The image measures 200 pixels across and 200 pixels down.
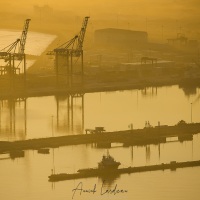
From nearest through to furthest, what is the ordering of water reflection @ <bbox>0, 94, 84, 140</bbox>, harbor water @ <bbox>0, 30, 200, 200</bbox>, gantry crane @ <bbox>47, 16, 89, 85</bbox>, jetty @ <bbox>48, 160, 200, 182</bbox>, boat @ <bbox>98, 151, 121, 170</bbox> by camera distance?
harbor water @ <bbox>0, 30, 200, 200</bbox> < jetty @ <bbox>48, 160, 200, 182</bbox> < boat @ <bbox>98, 151, 121, 170</bbox> < water reflection @ <bbox>0, 94, 84, 140</bbox> < gantry crane @ <bbox>47, 16, 89, 85</bbox>

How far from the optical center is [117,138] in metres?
43.4

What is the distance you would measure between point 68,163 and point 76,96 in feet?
56.7

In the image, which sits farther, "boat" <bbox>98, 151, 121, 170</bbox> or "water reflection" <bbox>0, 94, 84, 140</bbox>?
"water reflection" <bbox>0, 94, 84, 140</bbox>

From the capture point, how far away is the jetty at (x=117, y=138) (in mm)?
42003

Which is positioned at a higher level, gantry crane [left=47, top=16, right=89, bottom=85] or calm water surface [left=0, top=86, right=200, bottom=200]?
gantry crane [left=47, top=16, right=89, bottom=85]

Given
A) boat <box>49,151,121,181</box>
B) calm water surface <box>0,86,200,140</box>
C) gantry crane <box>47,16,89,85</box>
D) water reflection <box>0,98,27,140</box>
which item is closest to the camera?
boat <box>49,151,121,181</box>

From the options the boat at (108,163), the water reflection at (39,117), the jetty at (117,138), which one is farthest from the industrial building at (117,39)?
the boat at (108,163)

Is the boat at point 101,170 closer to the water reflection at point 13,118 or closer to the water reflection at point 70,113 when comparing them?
the water reflection at point 13,118

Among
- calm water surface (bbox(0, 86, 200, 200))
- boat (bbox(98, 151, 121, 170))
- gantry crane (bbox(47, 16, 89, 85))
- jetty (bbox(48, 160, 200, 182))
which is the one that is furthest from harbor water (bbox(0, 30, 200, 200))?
gantry crane (bbox(47, 16, 89, 85))

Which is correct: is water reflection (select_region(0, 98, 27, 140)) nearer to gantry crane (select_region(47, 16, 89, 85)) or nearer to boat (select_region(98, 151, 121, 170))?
gantry crane (select_region(47, 16, 89, 85))

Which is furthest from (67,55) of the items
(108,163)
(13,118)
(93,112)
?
(108,163)

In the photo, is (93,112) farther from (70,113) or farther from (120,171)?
(120,171)

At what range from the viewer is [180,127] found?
149 feet

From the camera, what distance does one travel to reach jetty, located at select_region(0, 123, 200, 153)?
4200cm
